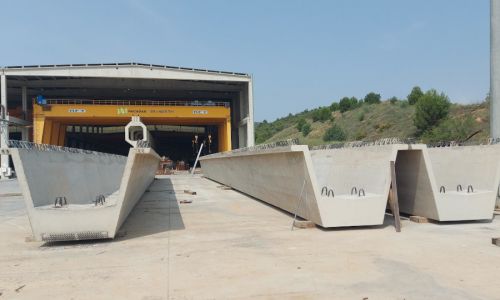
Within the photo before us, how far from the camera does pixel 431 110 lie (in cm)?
5012

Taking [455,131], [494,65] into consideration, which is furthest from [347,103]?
[494,65]

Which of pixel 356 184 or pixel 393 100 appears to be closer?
pixel 356 184

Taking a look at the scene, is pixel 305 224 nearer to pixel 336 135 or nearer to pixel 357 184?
pixel 357 184

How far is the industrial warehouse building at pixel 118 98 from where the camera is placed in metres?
37.7

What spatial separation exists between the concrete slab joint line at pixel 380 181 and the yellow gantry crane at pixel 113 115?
31.7 m

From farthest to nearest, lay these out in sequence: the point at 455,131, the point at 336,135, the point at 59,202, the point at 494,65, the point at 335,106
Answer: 1. the point at 335,106
2. the point at 336,135
3. the point at 455,131
4. the point at 494,65
5. the point at 59,202

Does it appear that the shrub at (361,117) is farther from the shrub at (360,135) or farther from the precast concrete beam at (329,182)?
the precast concrete beam at (329,182)

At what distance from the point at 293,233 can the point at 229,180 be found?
1333cm

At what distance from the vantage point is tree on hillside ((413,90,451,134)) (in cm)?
4972

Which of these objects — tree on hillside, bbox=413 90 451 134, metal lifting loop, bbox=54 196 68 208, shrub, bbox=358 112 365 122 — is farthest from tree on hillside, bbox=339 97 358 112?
metal lifting loop, bbox=54 196 68 208

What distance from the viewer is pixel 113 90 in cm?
4628

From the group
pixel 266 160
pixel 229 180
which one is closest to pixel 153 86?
pixel 229 180

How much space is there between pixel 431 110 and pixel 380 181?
45955mm

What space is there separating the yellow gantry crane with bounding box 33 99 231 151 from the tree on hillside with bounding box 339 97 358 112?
59.5m
